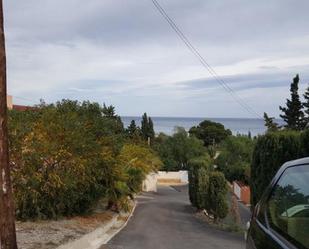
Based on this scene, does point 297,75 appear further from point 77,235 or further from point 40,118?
point 77,235

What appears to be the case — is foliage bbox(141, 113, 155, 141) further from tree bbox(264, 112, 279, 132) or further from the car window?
the car window

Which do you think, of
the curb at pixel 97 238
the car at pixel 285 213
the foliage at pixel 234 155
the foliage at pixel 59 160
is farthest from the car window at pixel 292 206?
the foliage at pixel 234 155

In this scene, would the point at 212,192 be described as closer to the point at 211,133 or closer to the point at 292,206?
the point at 292,206

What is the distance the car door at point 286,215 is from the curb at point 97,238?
803 cm

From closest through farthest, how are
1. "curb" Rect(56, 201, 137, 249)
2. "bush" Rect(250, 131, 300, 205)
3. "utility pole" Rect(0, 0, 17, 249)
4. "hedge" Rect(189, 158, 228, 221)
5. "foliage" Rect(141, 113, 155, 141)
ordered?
"utility pole" Rect(0, 0, 17, 249), "curb" Rect(56, 201, 137, 249), "bush" Rect(250, 131, 300, 205), "hedge" Rect(189, 158, 228, 221), "foliage" Rect(141, 113, 155, 141)

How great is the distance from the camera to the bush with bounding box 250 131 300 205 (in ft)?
58.7

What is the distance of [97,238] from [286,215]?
40.0 ft

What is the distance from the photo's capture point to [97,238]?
15.5 metres

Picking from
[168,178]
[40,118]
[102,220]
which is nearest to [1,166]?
[40,118]

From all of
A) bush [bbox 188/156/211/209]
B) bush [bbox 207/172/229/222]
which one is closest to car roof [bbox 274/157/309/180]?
bush [bbox 207/172/229/222]

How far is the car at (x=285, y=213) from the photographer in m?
3.47

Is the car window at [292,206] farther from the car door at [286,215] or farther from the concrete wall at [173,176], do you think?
the concrete wall at [173,176]

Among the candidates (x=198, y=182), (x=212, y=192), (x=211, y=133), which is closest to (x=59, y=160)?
(x=212, y=192)

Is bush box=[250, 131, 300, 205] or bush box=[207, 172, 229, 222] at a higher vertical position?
bush box=[250, 131, 300, 205]
